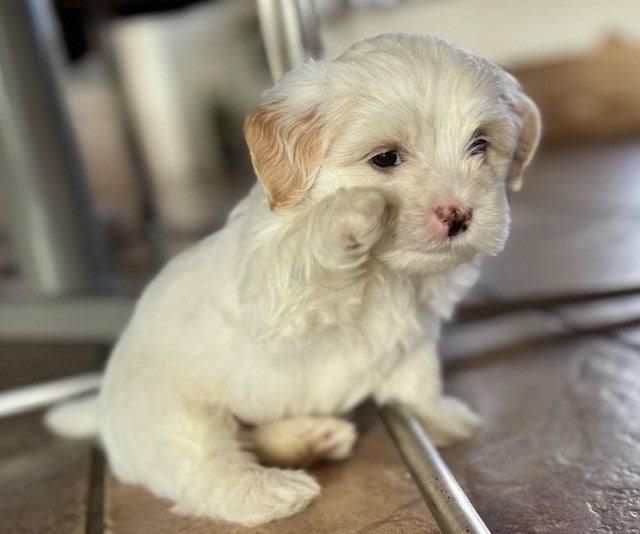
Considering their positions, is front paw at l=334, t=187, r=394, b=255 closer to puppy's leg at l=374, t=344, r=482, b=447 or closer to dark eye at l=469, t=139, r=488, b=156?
dark eye at l=469, t=139, r=488, b=156

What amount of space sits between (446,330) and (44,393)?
2.95 feet

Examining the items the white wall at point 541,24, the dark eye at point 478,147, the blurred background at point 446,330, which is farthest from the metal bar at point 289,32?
the white wall at point 541,24

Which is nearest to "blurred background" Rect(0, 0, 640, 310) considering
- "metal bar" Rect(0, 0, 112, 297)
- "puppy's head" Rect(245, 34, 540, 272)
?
"metal bar" Rect(0, 0, 112, 297)

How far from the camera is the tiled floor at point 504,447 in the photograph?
1.05 meters

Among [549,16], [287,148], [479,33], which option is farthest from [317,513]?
[549,16]

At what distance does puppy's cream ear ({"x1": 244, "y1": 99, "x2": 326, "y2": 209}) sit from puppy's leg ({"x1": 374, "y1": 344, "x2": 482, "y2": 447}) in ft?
1.33

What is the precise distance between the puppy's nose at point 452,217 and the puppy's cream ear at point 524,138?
0.24 meters

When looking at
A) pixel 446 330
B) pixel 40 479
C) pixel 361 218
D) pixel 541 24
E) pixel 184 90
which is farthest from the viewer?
pixel 184 90

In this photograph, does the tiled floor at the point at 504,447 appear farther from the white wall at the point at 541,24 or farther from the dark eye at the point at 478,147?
the white wall at the point at 541,24

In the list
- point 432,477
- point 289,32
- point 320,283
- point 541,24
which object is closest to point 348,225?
point 320,283

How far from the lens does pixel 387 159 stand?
0.97 metres

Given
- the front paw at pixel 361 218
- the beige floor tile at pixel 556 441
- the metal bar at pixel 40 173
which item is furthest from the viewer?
the metal bar at pixel 40 173

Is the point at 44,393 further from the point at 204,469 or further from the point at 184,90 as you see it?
the point at 184,90

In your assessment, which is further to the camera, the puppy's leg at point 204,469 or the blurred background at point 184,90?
the blurred background at point 184,90
